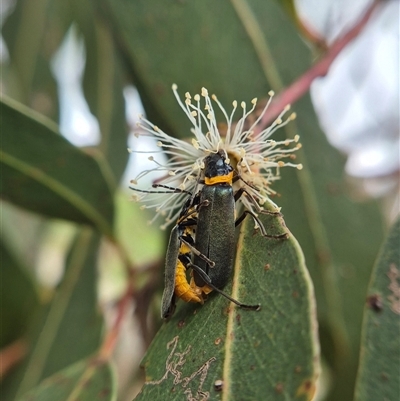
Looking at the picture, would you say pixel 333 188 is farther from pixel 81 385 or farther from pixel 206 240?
pixel 81 385

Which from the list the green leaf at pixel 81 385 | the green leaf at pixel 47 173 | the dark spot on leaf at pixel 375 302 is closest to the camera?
the dark spot on leaf at pixel 375 302

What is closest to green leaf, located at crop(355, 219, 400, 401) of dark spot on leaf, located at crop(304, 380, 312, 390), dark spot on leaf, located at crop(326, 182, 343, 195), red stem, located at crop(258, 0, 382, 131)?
dark spot on leaf, located at crop(304, 380, 312, 390)

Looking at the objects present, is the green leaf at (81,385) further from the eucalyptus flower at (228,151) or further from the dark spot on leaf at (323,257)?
the dark spot on leaf at (323,257)

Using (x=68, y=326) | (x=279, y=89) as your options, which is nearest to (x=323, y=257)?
(x=279, y=89)

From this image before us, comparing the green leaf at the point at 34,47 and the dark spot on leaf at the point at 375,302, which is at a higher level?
the green leaf at the point at 34,47

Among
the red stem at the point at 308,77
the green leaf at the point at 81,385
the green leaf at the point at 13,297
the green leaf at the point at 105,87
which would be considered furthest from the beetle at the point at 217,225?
the green leaf at the point at 13,297

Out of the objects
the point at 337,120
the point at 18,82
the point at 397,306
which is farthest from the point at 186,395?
the point at 337,120

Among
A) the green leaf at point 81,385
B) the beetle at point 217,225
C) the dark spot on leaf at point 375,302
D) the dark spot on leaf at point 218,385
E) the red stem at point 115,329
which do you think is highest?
the beetle at point 217,225

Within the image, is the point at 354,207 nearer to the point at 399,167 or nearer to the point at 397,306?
the point at 399,167

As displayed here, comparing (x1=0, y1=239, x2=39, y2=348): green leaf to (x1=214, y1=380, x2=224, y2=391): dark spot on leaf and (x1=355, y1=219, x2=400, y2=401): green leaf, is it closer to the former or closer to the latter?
(x1=214, y1=380, x2=224, y2=391): dark spot on leaf
